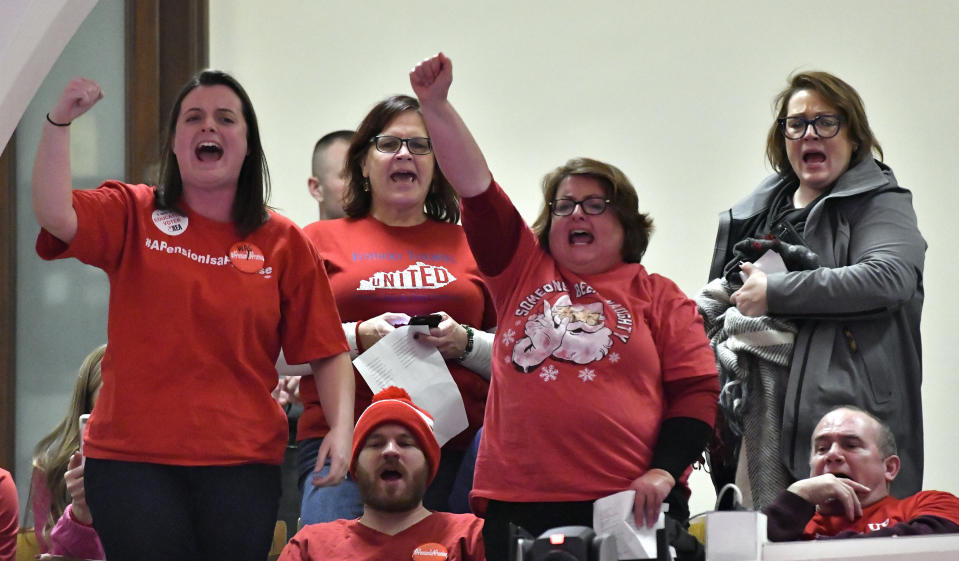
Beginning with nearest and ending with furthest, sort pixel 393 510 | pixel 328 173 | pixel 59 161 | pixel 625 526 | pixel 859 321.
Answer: pixel 59 161
pixel 625 526
pixel 393 510
pixel 859 321
pixel 328 173

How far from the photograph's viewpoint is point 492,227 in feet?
7.93

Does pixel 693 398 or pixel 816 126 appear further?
pixel 816 126

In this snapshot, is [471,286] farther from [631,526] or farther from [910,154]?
[910,154]

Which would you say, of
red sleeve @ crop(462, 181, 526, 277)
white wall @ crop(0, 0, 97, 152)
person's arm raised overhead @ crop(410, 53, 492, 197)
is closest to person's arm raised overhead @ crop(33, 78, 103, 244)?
white wall @ crop(0, 0, 97, 152)

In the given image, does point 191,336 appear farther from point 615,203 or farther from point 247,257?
point 615,203

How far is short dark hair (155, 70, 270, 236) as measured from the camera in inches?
88.3

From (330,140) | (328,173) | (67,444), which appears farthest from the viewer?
(330,140)

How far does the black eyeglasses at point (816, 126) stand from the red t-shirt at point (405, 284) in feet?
2.51

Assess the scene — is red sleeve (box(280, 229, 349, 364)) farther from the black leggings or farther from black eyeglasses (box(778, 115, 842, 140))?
black eyeglasses (box(778, 115, 842, 140))

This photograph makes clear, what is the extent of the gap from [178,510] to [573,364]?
0.74m

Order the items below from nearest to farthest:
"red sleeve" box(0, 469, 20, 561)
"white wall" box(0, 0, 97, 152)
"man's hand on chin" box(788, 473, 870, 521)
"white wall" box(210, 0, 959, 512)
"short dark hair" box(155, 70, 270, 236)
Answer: "white wall" box(0, 0, 97, 152) < "short dark hair" box(155, 70, 270, 236) < "man's hand on chin" box(788, 473, 870, 521) < "red sleeve" box(0, 469, 20, 561) < "white wall" box(210, 0, 959, 512)

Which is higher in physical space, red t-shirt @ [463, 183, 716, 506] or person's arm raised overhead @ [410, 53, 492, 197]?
person's arm raised overhead @ [410, 53, 492, 197]

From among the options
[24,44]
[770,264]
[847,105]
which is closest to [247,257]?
[24,44]

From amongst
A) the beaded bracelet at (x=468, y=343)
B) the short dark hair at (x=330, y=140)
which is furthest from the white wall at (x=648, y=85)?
the beaded bracelet at (x=468, y=343)
